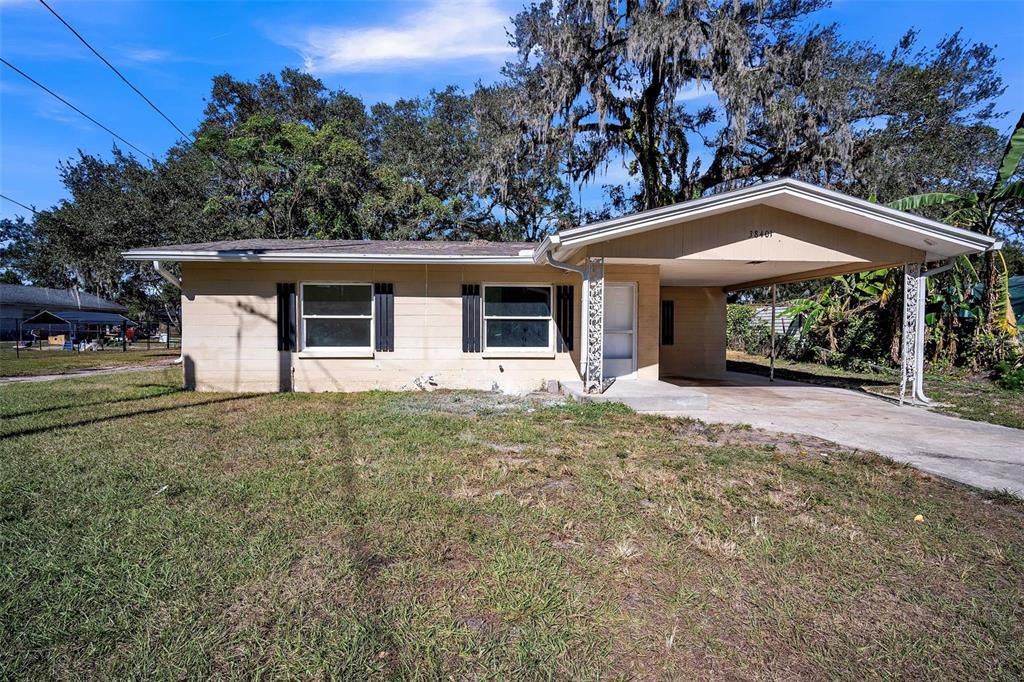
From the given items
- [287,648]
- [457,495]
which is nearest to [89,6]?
[457,495]

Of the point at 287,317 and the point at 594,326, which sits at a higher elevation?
the point at 287,317

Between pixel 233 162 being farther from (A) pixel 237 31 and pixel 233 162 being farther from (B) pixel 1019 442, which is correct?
(B) pixel 1019 442

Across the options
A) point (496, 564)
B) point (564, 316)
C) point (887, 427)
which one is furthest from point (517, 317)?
point (496, 564)

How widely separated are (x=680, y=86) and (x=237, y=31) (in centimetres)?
1122

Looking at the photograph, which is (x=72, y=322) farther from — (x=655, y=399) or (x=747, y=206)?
(x=747, y=206)

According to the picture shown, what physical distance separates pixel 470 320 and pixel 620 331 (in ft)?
9.55

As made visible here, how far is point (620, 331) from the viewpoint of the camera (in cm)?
987

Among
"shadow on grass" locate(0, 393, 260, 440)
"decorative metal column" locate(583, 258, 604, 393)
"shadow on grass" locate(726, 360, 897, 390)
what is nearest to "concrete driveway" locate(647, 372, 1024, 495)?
"decorative metal column" locate(583, 258, 604, 393)

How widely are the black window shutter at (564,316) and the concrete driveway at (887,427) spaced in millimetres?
2512

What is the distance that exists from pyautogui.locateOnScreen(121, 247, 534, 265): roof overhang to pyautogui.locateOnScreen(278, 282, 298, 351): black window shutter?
57 cm

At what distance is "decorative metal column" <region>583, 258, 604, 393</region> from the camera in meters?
7.99

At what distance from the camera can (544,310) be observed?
32.3 ft

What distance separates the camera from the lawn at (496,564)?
6.82ft

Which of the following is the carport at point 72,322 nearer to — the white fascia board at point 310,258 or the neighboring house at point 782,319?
the white fascia board at point 310,258
